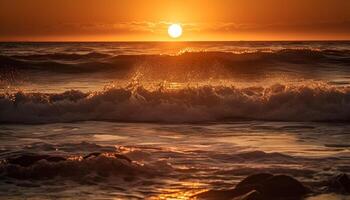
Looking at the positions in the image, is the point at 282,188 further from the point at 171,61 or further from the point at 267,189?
the point at 171,61

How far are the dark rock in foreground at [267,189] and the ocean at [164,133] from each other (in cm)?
31

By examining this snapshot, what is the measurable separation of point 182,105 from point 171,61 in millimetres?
14844

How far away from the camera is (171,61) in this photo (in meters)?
32.4

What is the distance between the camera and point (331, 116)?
56.4ft

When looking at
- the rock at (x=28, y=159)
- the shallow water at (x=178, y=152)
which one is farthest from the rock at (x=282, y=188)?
the rock at (x=28, y=159)

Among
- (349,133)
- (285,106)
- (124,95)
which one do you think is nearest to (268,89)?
(285,106)

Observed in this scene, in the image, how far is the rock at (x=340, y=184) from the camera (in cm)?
805

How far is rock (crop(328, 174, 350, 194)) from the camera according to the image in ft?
26.4

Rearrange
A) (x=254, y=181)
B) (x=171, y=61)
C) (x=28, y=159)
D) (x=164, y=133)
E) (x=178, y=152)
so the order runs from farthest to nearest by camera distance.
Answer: (x=171, y=61)
(x=164, y=133)
(x=178, y=152)
(x=28, y=159)
(x=254, y=181)

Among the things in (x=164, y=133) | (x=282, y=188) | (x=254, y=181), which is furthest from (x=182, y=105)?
(x=282, y=188)

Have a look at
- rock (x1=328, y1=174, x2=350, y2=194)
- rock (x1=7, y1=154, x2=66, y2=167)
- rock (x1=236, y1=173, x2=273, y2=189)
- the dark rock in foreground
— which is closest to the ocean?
rock (x1=7, y1=154, x2=66, y2=167)

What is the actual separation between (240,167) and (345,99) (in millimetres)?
9552

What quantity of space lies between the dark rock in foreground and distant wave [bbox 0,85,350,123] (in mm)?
8485

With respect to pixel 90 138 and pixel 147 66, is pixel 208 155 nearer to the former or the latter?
pixel 90 138
